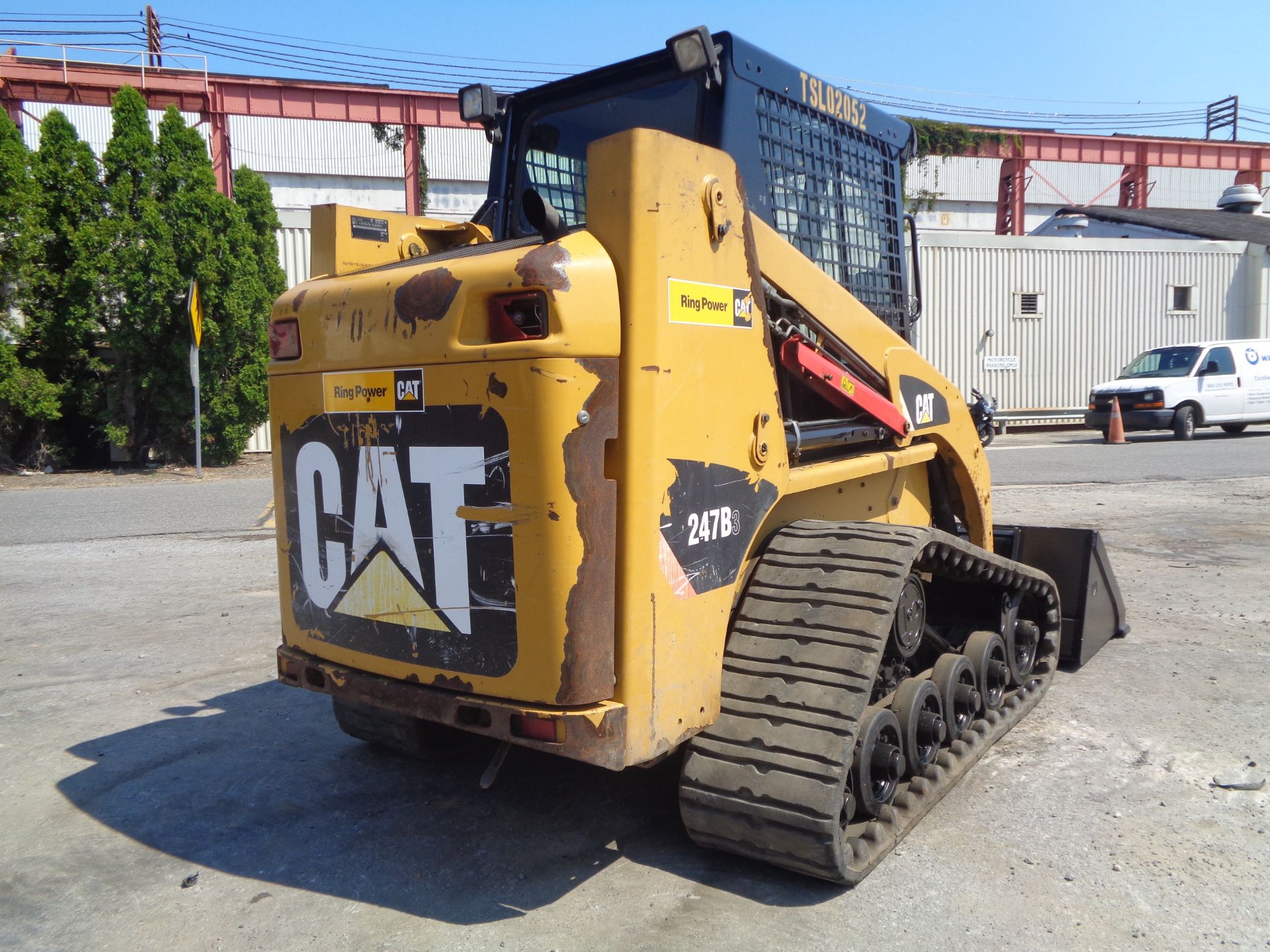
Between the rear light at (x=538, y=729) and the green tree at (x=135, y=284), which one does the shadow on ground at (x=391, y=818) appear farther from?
the green tree at (x=135, y=284)

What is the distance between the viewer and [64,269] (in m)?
15.6

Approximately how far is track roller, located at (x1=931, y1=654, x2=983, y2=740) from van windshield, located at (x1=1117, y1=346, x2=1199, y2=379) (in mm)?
17313

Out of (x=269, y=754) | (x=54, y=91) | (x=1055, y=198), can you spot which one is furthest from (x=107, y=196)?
(x=1055, y=198)

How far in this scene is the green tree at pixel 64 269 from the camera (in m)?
15.2

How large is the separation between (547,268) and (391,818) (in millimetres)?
2090

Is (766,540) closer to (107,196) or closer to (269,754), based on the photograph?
(269,754)

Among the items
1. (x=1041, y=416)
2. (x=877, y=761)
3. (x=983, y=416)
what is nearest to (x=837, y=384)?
(x=877, y=761)

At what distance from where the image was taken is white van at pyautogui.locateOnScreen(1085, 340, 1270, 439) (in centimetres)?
1836

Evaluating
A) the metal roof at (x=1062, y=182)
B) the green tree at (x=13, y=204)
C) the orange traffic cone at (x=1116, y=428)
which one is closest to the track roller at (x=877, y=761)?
the green tree at (x=13, y=204)

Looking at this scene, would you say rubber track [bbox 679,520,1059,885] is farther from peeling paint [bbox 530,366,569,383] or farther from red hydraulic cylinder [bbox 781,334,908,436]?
peeling paint [bbox 530,366,569,383]

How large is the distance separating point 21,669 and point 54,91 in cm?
2278

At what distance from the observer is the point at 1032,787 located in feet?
12.4

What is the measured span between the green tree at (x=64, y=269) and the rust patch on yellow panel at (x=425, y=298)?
14.5 m

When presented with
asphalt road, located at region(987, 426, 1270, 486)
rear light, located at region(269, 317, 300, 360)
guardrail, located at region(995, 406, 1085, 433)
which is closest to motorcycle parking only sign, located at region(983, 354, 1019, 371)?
guardrail, located at region(995, 406, 1085, 433)
